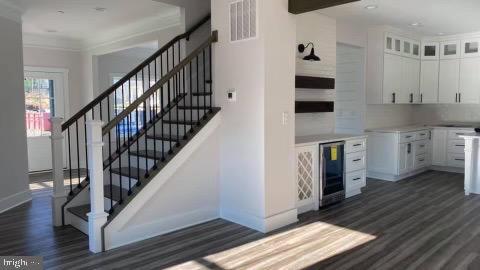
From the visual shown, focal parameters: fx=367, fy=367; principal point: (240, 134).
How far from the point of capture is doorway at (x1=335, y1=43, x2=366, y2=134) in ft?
21.0

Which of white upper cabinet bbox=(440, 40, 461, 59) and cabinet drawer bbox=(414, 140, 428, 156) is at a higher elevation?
white upper cabinet bbox=(440, 40, 461, 59)

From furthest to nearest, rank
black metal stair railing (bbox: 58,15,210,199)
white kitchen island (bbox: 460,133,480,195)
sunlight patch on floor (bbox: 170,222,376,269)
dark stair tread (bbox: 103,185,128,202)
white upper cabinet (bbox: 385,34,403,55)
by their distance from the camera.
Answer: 1. white upper cabinet (bbox: 385,34,403,55)
2. white kitchen island (bbox: 460,133,480,195)
3. black metal stair railing (bbox: 58,15,210,199)
4. dark stair tread (bbox: 103,185,128,202)
5. sunlight patch on floor (bbox: 170,222,376,269)

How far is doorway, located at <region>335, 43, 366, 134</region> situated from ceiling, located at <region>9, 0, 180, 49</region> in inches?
119

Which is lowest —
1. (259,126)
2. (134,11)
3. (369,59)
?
(259,126)

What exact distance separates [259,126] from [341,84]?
3349 millimetres

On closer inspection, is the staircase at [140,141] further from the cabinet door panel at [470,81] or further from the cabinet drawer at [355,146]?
the cabinet door panel at [470,81]

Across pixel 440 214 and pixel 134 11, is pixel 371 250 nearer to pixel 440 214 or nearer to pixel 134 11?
pixel 440 214

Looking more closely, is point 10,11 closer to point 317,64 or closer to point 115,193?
point 115,193

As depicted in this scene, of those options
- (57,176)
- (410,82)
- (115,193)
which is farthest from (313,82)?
(57,176)

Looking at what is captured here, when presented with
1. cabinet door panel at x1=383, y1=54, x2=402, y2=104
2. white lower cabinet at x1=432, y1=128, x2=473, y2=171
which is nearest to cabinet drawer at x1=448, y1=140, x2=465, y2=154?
white lower cabinet at x1=432, y1=128, x2=473, y2=171

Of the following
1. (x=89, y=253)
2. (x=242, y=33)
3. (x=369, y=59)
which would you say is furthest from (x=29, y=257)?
(x=369, y=59)

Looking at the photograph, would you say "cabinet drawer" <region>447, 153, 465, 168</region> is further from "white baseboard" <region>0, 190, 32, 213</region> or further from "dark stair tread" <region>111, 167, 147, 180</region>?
"white baseboard" <region>0, 190, 32, 213</region>

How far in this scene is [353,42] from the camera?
6.09 meters

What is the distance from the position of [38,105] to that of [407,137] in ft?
23.4
